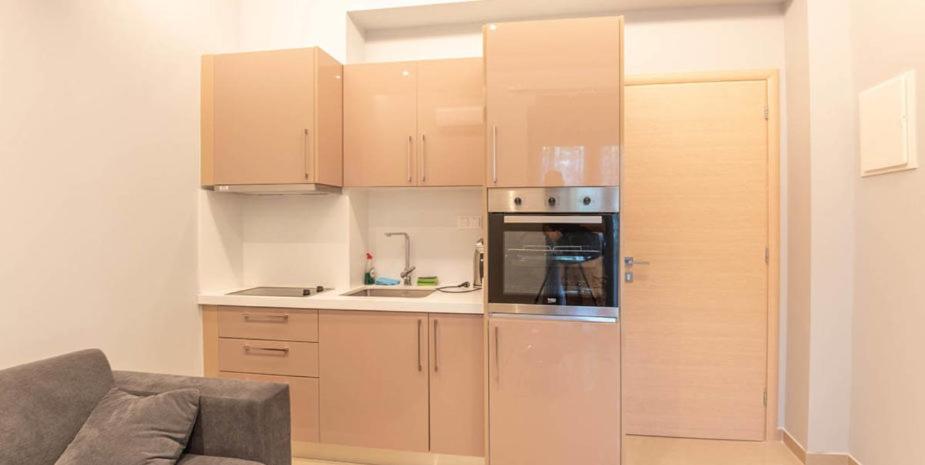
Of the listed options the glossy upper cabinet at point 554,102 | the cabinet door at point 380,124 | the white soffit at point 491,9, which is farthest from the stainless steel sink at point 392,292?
the white soffit at point 491,9

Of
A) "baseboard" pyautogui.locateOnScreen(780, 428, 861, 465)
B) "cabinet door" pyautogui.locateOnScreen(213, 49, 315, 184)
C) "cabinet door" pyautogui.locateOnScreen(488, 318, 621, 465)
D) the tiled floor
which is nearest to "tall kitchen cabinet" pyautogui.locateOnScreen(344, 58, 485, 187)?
"cabinet door" pyautogui.locateOnScreen(213, 49, 315, 184)

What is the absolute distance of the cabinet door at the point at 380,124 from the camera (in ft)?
8.59

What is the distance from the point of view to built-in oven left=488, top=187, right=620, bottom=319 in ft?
6.73

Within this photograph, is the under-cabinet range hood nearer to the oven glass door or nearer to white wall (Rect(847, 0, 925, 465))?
the oven glass door

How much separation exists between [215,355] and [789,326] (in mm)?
3169

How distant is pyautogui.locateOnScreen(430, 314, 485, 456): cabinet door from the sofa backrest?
1.33 metres

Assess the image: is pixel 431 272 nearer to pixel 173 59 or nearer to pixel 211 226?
pixel 211 226

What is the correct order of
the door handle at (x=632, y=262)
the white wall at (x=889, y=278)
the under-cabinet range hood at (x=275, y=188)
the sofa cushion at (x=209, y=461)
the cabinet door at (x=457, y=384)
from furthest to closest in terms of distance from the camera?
the door handle at (x=632, y=262)
the under-cabinet range hood at (x=275, y=188)
the cabinet door at (x=457, y=384)
the white wall at (x=889, y=278)
the sofa cushion at (x=209, y=461)

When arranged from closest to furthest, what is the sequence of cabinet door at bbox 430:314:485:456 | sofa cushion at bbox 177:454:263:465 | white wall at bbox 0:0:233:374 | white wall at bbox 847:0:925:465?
1. sofa cushion at bbox 177:454:263:465
2. white wall at bbox 0:0:233:374
3. white wall at bbox 847:0:925:465
4. cabinet door at bbox 430:314:485:456

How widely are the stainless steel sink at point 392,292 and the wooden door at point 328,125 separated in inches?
25.3

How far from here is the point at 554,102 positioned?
2064mm

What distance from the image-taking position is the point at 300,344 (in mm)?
2438

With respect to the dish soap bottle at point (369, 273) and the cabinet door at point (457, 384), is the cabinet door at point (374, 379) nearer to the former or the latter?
the cabinet door at point (457, 384)

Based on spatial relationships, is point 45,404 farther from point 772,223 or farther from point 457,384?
point 772,223
